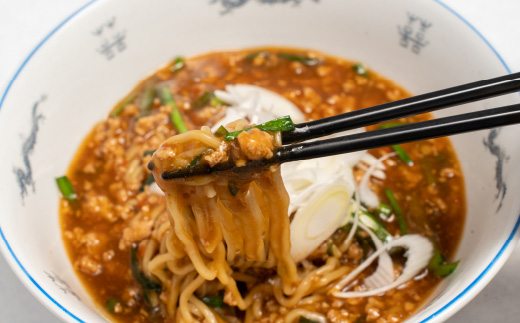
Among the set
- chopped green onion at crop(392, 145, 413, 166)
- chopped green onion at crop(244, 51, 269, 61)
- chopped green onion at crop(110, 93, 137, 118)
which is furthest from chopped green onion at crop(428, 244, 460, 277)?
chopped green onion at crop(110, 93, 137, 118)

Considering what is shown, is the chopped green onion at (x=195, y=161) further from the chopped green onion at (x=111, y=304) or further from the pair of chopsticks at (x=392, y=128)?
the chopped green onion at (x=111, y=304)

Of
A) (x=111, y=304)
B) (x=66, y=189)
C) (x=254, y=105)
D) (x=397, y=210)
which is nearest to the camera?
(x=111, y=304)

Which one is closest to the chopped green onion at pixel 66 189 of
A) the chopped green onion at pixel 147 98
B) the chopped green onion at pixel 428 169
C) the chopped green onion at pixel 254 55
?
the chopped green onion at pixel 147 98

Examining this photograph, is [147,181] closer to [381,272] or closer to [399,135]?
[381,272]

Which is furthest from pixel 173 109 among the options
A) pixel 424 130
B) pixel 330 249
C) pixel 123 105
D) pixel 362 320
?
pixel 424 130

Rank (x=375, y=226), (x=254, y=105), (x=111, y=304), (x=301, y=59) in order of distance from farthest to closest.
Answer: (x=301, y=59), (x=254, y=105), (x=375, y=226), (x=111, y=304)

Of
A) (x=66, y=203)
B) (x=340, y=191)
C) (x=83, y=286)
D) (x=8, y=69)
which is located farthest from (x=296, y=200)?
(x=8, y=69)

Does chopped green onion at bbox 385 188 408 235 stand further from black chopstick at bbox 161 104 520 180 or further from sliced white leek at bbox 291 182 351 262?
black chopstick at bbox 161 104 520 180
